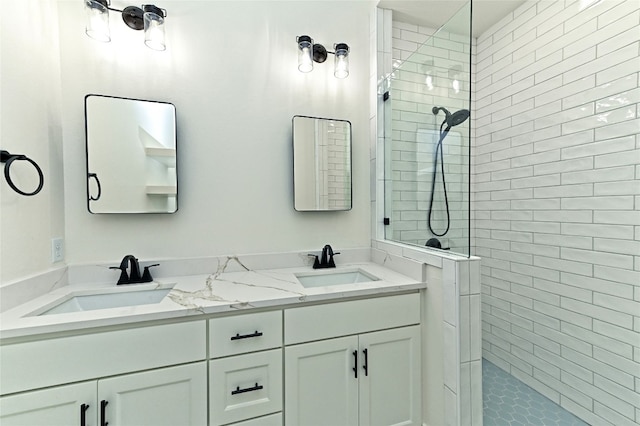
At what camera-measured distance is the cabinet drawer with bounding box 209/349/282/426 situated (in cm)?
117

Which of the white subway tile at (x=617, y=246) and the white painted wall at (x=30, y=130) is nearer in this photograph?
the white painted wall at (x=30, y=130)

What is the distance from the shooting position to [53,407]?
3.22 ft

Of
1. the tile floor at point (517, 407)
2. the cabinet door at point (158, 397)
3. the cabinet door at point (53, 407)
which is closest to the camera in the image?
the cabinet door at point (53, 407)

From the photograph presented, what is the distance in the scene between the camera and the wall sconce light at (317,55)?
175 cm

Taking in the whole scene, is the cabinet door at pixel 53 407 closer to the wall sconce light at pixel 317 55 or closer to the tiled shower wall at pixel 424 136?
the tiled shower wall at pixel 424 136

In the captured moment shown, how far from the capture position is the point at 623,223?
147 centimetres

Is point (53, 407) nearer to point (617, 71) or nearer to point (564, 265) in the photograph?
point (564, 265)

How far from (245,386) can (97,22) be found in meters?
1.87

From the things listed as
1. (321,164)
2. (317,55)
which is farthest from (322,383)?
(317,55)

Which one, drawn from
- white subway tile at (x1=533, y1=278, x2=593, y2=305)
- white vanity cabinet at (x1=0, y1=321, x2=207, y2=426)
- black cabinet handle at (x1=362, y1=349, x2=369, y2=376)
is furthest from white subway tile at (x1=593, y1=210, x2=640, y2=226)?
white vanity cabinet at (x1=0, y1=321, x2=207, y2=426)

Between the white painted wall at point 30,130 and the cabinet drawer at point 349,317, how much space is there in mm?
1157

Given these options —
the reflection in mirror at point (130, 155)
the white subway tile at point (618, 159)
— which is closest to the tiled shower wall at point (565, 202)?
the white subway tile at point (618, 159)

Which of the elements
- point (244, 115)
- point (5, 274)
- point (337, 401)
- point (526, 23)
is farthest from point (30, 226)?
point (526, 23)

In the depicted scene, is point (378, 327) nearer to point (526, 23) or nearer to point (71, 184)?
point (71, 184)
